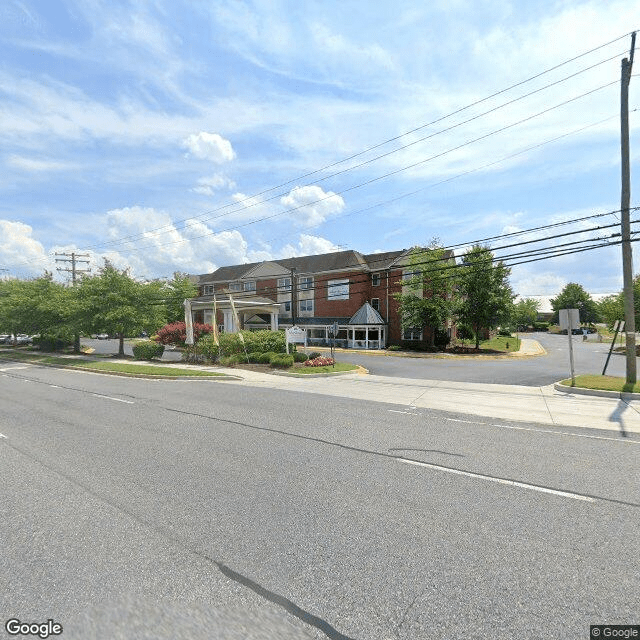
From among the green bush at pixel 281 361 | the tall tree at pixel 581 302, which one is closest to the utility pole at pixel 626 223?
the green bush at pixel 281 361

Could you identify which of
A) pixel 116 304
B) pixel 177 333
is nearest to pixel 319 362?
pixel 116 304

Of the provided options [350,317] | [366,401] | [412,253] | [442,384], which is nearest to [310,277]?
[350,317]

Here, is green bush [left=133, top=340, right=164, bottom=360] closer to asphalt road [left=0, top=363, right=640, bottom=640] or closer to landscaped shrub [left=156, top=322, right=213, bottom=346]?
landscaped shrub [left=156, top=322, right=213, bottom=346]

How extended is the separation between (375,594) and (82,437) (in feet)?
24.2

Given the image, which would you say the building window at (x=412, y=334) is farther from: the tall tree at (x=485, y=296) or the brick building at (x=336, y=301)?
the tall tree at (x=485, y=296)

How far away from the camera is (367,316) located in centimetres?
4131

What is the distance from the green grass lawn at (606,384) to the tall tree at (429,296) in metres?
20.6

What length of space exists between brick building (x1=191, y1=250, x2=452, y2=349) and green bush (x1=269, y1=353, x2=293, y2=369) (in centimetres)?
1360

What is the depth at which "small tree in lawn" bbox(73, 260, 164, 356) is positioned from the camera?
97.1 feet

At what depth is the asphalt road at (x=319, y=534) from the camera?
122 inches

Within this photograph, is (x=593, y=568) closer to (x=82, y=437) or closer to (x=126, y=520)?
(x=126, y=520)

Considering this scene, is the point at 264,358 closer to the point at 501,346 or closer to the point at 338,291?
the point at 338,291

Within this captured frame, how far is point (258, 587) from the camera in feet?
11.2

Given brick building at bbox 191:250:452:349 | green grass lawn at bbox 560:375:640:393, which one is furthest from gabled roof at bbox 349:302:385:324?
green grass lawn at bbox 560:375:640:393
